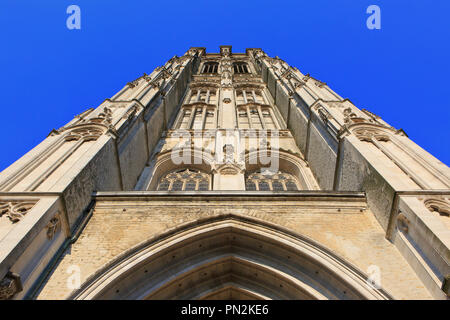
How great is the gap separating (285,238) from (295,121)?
28.2ft

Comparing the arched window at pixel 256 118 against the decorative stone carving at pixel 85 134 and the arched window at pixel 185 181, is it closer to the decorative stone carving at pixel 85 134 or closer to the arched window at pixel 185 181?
Result: the arched window at pixel 185 181

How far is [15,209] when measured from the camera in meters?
5.27

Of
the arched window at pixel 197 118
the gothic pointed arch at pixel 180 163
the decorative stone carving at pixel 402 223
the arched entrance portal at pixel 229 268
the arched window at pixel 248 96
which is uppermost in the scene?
the arched window at pixel 248 96

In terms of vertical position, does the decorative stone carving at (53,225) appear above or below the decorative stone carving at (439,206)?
below

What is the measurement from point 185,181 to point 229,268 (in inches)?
188

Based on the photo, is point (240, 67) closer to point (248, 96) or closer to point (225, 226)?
point (248, 96)

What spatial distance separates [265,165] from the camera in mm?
11953

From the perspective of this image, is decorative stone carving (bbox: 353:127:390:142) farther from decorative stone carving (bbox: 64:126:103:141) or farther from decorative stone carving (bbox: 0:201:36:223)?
decorative stone carving (bbox: 0:201:36:223)

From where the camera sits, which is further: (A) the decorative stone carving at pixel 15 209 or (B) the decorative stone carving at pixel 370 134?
(B) the decorative stone carving at pixel 370 134

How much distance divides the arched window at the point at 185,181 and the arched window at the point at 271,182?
1.44 metres

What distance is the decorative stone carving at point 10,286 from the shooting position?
13.8 ft

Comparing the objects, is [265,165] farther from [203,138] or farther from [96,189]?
[96,189]

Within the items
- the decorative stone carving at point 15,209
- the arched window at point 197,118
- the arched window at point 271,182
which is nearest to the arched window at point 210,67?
the arched window at point 197,118
